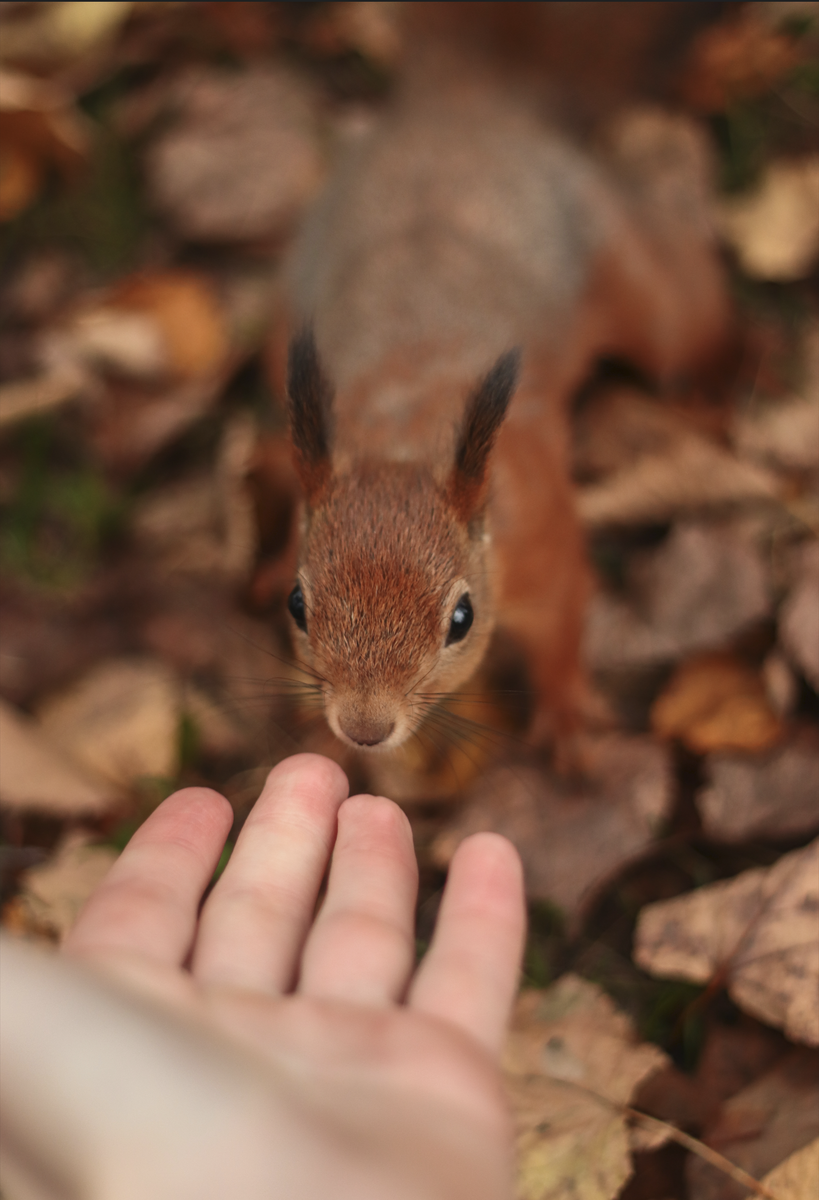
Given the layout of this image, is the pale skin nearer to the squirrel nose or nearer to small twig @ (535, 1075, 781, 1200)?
the squirrel nose

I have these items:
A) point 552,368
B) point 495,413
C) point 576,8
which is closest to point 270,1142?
point 495,413

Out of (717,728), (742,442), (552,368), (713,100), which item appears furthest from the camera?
(713,100)

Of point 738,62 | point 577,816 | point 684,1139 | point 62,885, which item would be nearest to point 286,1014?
point 684,1139

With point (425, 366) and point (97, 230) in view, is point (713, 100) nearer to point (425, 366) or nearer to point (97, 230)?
point (425, 366)

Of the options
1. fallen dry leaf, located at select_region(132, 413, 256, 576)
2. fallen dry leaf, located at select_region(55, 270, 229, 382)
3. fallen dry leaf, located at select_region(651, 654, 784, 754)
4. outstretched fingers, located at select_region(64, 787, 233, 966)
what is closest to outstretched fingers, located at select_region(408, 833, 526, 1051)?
outstretched fingers, located at select_region(64, 787, 233, 966)

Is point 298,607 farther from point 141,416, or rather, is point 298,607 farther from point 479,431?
point 141,416

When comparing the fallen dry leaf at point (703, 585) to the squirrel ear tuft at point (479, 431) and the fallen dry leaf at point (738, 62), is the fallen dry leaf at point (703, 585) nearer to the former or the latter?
the squirrel ear tuft at point (479, 431)

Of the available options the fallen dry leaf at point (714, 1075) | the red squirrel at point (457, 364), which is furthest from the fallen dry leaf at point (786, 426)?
the fallen dry leaf at point (714, 1075)

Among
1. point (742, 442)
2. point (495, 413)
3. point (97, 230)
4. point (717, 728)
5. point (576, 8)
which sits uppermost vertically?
point (576, 8)
